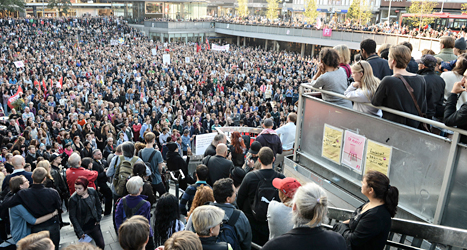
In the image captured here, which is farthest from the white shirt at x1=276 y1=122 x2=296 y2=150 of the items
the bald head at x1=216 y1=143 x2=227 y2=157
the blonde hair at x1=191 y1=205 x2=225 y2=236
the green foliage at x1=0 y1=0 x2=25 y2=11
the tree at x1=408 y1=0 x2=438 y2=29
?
the green foliage at x1=0 y1=0 x2=25 y2=11

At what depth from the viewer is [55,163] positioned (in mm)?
7066

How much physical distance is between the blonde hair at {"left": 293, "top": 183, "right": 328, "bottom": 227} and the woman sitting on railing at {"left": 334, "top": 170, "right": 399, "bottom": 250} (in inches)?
25.6

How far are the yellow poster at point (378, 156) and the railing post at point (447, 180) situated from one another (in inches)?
27.6

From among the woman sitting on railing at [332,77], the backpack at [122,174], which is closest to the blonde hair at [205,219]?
the woman sitting on railing at [332,77]

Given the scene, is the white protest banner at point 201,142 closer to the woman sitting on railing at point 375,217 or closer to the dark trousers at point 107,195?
the dark trousers at point 107,195

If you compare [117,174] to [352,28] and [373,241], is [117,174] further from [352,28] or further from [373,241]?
[352,28]

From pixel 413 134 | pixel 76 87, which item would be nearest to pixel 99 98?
pixel 76 87

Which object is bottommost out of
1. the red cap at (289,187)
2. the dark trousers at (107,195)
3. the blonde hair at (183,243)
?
the dark trousers at (107,195)

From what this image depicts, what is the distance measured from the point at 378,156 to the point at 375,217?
1.43 meters

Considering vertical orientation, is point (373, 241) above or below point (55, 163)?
above

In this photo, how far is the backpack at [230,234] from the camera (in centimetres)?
346

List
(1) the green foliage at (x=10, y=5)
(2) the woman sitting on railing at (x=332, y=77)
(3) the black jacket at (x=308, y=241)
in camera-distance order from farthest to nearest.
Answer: (1) the green foliage at (x=10, y=5)
(2) the woman sitting on railing at (x=332, y=77)
(3) the black jacket at (x=308, y=241)

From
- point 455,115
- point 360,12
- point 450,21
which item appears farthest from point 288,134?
point 360,12

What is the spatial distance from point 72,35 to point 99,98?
96.5 feet
